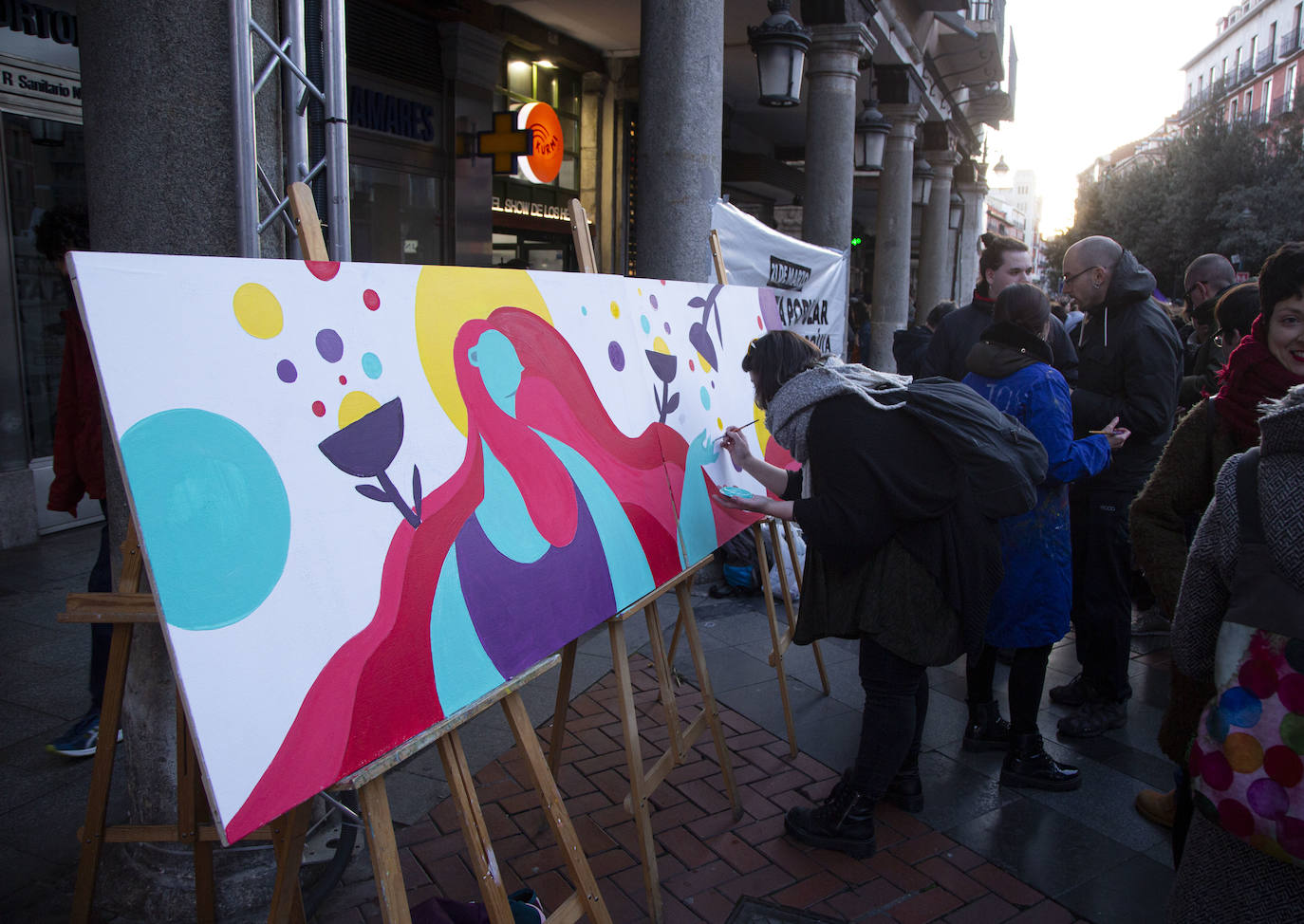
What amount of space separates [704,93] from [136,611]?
4835mm

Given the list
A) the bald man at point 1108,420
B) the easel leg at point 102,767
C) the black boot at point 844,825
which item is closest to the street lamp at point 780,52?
the bald man at point 1108,420

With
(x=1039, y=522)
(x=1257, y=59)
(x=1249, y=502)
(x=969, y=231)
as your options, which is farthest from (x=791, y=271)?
(x=1257, y=59)

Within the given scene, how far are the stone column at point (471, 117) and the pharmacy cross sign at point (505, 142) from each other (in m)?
0.23

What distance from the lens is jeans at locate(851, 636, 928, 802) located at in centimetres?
296

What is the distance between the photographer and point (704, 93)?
19.2ft

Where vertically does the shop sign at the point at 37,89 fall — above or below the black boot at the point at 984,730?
above

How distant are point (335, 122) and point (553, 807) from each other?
6.93 ft

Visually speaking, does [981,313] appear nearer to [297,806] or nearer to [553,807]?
[553,807]

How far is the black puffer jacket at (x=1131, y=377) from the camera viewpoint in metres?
3.80

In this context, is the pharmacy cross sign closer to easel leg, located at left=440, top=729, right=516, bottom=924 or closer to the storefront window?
the storefront window

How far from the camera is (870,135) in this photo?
12.1m

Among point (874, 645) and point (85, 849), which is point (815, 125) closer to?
point (874, 645)

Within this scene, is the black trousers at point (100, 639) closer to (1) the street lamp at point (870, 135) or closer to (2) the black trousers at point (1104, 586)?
(2) the black trousers at point (1104, 586)

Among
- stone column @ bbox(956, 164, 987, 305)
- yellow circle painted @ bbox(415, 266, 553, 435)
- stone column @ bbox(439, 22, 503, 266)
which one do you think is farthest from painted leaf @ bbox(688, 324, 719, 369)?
stone column @ bbox(956, 164, 987, 305)
